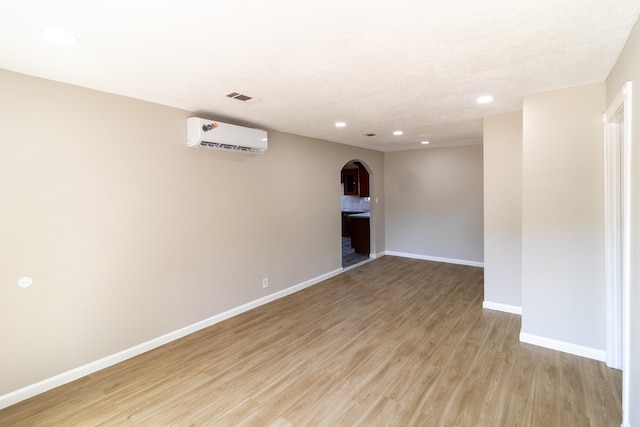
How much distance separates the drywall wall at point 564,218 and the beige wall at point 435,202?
3.22 meters

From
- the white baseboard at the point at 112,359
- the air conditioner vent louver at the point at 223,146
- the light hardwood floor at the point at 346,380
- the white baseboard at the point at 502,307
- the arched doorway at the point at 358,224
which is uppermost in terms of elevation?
the air conditioner vent louver at the point at 223,146

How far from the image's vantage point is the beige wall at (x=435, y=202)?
19.8 ft

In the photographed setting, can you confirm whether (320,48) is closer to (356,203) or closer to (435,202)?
(435,202)

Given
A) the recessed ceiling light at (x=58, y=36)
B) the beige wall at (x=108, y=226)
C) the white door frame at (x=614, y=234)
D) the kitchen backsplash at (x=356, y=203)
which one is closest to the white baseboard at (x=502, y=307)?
the white door frame at (x=614, y=234)

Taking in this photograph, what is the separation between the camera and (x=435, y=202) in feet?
21.2

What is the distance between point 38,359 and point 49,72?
2150 mm

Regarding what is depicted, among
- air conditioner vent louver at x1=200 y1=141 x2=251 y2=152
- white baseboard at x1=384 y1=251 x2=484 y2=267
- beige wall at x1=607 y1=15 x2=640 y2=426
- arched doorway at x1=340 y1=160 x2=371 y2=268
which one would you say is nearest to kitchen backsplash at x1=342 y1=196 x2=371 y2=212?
arched doorway at x1=340 y1=160 x2=371 y2=268

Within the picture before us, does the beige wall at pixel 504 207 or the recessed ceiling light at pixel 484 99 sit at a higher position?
the recessed ceiling light at pixel 484 99

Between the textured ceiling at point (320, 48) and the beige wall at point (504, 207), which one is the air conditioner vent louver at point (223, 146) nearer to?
the textured ceiling at point (320, 48)

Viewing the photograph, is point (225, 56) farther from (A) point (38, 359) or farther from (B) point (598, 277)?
(B) point (598, 277)

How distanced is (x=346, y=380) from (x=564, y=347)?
6.77 feet

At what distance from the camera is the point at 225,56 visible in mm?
2023

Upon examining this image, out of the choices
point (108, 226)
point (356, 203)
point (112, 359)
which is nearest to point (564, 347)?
point (112, 359)

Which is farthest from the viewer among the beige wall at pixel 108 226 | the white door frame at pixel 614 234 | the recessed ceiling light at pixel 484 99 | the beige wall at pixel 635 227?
the recessed ceiling light at pixel 484 99
